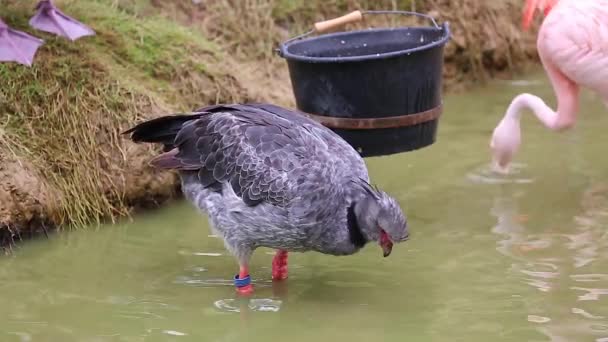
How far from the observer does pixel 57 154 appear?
607 centimetres

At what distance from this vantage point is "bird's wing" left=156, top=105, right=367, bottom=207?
4773mm

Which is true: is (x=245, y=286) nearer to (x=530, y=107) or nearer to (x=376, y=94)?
(x=376, y=94)

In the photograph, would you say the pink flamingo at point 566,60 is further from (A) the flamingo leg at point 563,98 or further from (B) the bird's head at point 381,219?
(B) the bird's head at point 381,219

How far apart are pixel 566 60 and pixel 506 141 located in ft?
1.94

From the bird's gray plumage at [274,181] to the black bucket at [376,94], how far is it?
41cm

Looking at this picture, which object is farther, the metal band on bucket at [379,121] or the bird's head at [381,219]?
the metal band on bucket at [379,121]

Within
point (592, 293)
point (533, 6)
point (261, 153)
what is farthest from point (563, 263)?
point (533, 6)

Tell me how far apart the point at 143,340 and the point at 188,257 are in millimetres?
1066

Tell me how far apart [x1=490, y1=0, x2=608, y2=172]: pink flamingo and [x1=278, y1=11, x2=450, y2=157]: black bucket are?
0.71 metres

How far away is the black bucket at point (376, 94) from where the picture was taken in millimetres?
5496

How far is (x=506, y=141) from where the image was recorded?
20.7 ft

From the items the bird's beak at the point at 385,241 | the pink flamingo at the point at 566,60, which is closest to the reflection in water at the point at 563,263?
the pink flamingo at the point at 566,60

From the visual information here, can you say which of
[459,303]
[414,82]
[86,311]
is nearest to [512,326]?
[459,303]

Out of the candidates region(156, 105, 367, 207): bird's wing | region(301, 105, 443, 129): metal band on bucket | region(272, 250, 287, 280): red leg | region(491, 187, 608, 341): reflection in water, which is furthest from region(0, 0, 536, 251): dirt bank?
region(491, 187, 608, 341): reflection in water
